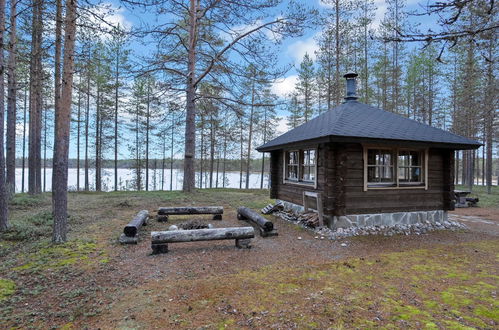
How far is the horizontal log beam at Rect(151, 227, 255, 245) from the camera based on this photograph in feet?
16.7

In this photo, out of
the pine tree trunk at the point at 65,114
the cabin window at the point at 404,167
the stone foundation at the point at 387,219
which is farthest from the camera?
the cabin window at the point at 404,167

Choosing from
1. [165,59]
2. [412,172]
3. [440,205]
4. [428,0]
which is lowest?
[440,205]

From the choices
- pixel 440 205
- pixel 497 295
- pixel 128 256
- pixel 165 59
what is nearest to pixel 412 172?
pixel 440 205

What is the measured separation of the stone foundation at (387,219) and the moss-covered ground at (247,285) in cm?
86

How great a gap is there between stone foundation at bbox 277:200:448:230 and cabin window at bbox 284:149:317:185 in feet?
4.41

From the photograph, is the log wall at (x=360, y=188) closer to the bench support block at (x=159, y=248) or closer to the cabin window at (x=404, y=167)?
the cabin window at (x=404, y=167)

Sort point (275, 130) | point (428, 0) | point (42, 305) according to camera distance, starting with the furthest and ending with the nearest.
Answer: point (275, 130) → point (42, 305) → point (428, 0)

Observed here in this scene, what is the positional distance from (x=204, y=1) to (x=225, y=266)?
11.5m

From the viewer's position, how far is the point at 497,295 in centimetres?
349

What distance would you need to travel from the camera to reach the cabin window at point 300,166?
836 cm

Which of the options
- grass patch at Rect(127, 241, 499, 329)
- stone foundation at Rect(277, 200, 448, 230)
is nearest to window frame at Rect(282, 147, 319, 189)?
stone foundation at Rect(277, 200, 448, 230)

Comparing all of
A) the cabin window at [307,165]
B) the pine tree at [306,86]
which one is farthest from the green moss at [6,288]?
the pine tree at [306,86]

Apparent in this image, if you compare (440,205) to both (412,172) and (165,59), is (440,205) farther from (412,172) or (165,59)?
(165,59)

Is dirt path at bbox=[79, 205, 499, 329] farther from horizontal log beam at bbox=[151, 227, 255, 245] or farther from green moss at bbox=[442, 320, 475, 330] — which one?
green moss at bbox=[442, 320, 475, 330]
